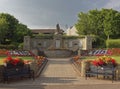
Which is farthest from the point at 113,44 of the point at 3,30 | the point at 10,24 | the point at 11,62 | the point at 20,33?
the point at 11,62

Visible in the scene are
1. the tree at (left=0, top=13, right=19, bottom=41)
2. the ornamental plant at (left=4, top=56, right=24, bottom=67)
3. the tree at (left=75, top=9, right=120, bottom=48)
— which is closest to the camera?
the ornamental plant at (left=4, top=56, right=24, bottom=67)

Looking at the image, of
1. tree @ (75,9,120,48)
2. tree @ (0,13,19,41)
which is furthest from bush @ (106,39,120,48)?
tree @ (0,13,19,41)

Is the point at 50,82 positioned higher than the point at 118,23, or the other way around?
the point at 118,23

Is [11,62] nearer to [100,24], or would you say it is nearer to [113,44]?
[113,44]

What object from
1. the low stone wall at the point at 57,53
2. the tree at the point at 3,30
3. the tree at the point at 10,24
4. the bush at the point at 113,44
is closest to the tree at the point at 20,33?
the tree at the point at 10,24

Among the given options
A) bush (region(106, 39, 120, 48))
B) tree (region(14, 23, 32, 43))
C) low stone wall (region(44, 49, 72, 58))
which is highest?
tree (region(14, 23, 32, 43))

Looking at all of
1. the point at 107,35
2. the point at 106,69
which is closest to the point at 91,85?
the point at 106,69

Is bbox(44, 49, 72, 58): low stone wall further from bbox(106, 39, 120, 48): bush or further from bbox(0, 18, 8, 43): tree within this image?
bbox(0, 18, 8, 43): tree

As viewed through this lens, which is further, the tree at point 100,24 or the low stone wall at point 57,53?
the tree at point 100,24

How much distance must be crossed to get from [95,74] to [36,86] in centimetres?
436

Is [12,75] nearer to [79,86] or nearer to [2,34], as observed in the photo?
[79,86]

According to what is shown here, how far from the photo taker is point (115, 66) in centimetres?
1862

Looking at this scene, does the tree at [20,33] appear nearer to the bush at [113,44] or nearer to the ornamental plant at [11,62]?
the bush at [113,44]

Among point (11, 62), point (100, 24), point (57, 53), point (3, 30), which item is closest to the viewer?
point (11, 62)
